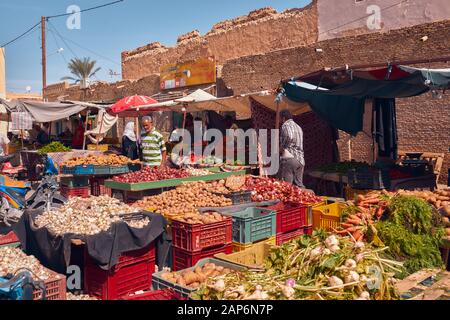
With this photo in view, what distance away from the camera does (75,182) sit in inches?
384

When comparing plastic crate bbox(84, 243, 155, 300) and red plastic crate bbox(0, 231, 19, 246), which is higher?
red plastic crate bbox(0, 231, 19, 246)

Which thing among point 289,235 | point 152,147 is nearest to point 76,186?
point 152,147

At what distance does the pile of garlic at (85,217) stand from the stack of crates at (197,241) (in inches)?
21.6

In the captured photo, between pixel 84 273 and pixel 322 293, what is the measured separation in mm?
3041

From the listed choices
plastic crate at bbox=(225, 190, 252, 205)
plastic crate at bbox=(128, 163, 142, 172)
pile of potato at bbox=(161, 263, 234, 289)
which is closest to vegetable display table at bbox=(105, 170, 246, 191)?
plastic crate at bbox=(225, 190, 252, 205)

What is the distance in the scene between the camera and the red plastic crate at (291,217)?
5504 millimetres

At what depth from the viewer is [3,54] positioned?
130 ft

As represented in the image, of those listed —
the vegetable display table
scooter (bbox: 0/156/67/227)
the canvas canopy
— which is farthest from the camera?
the vegetable display table

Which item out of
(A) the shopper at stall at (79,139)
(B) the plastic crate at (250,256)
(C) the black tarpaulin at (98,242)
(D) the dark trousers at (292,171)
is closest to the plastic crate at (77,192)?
(C) the black tarpaulin at (98,242)

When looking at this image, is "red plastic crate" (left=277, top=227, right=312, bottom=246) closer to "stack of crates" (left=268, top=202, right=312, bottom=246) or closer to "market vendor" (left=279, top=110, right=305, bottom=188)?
"stack of crates" (left=268, top=202, right=312, bottom=246)

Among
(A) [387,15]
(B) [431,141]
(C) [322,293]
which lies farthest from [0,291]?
(A) [387,15]

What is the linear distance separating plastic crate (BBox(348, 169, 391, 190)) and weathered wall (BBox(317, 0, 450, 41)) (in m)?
9.41

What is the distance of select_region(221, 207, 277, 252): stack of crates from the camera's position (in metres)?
4.98
